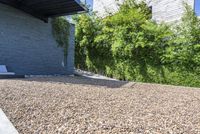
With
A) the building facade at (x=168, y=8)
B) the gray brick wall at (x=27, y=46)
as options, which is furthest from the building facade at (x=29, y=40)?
the building facade at (x=168, y=8)

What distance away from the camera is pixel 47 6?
10531mm

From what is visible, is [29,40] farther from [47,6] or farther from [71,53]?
[71,53]

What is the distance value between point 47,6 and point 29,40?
180 centimetres

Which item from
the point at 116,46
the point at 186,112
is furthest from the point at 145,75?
the point at 186,112

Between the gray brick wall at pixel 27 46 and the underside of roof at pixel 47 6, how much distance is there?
29 centimetres

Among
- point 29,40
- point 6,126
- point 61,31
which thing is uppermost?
point 61,31

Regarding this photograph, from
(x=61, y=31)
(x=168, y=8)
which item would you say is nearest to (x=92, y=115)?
(x=61, y=31)

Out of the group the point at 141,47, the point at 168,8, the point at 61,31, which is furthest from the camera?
the point at 168,8

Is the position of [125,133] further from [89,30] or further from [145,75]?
[89,30]

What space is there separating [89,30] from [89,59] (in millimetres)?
1554

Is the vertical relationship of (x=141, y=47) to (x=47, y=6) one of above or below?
below

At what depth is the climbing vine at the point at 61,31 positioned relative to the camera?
12.3 metres

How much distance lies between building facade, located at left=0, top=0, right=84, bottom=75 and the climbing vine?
0.77ft

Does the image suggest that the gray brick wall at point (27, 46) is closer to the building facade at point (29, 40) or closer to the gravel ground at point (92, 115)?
the building facade at point (29, 40)
